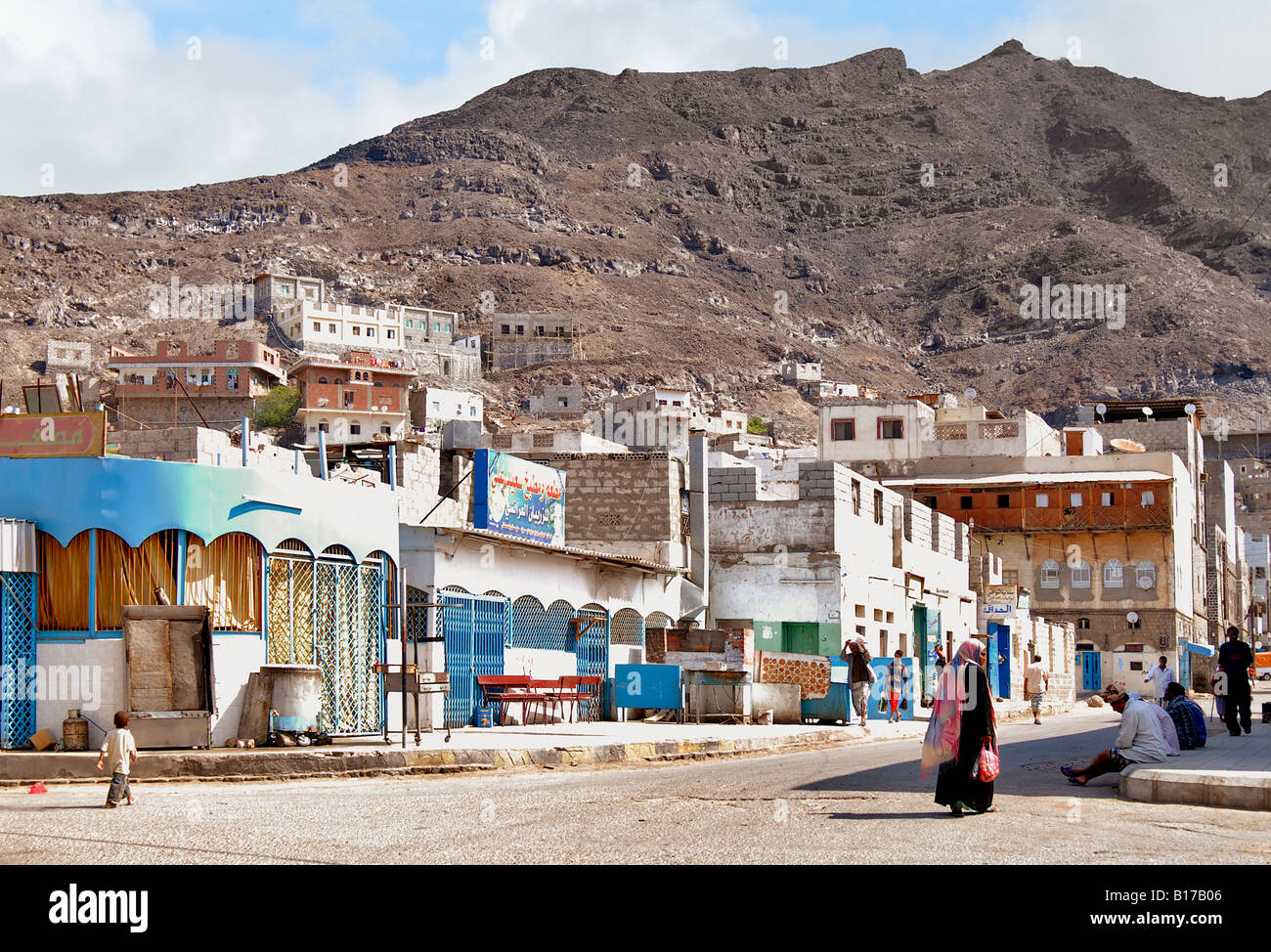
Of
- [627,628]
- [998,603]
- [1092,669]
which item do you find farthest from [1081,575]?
[627,628]

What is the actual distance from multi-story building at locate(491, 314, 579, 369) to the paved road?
6943 inches

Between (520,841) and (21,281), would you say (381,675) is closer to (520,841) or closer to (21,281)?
(520,841)

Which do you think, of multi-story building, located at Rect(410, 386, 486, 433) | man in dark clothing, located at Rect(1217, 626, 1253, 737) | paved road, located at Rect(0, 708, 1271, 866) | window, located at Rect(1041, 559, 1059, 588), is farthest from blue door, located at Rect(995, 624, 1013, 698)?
multi-story building, located at Rect(410, 386, 486, 433)

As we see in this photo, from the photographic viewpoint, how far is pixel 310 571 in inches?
723

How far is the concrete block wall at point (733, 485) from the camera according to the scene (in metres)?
33.4

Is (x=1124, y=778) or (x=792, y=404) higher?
(x=792, y=404)

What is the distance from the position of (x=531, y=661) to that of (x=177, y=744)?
8.87 metres

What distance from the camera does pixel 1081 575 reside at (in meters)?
65.8

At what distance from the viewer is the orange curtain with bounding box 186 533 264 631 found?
16.8 meters

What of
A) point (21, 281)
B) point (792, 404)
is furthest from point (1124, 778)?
point (21, 281)

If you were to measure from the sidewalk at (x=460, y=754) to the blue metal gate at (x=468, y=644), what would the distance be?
20.2 inches

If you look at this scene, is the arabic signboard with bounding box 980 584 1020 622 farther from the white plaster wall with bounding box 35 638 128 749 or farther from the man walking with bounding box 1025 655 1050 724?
the white plaster wall with bounding box 35 638 128 749

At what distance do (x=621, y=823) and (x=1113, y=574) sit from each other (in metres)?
58.1

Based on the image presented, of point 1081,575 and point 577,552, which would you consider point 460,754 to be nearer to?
point 577,552
